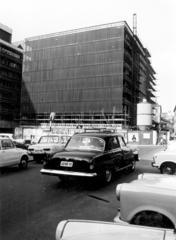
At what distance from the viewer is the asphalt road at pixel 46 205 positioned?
3.76 metres

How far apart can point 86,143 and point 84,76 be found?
54109mm

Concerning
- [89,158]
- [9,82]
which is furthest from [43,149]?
[9,82]

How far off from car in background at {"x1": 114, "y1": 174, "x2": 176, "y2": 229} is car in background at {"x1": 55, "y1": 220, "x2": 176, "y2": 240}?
113 cm

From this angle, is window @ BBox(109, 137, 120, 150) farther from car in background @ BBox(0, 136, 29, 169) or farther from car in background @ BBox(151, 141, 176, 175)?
car in background @ BBox(0, 136, 29, 169)

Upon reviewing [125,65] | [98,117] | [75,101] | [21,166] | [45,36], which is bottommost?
[21,166]

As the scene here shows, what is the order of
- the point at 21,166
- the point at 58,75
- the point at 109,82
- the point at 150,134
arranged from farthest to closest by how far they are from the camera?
the point at 58,75 < the point at 109,82 < the point at 150,134 < the point at 21,166

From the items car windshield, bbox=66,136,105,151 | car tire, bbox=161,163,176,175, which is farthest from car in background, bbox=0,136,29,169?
car tire, bbox=161,163,176,175

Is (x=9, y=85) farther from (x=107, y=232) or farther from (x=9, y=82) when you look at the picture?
(x=107, y=232)

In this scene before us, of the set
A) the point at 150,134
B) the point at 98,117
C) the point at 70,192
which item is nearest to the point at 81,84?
the point at 98,117

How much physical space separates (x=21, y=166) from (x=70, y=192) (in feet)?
15.0

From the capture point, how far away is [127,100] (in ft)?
193

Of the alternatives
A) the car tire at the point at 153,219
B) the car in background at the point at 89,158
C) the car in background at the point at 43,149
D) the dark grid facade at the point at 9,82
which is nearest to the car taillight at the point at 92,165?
the car in background at the point at 89,158

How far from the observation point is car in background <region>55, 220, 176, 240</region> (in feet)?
5.97

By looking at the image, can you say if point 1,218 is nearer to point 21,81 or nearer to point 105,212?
point 105,212
